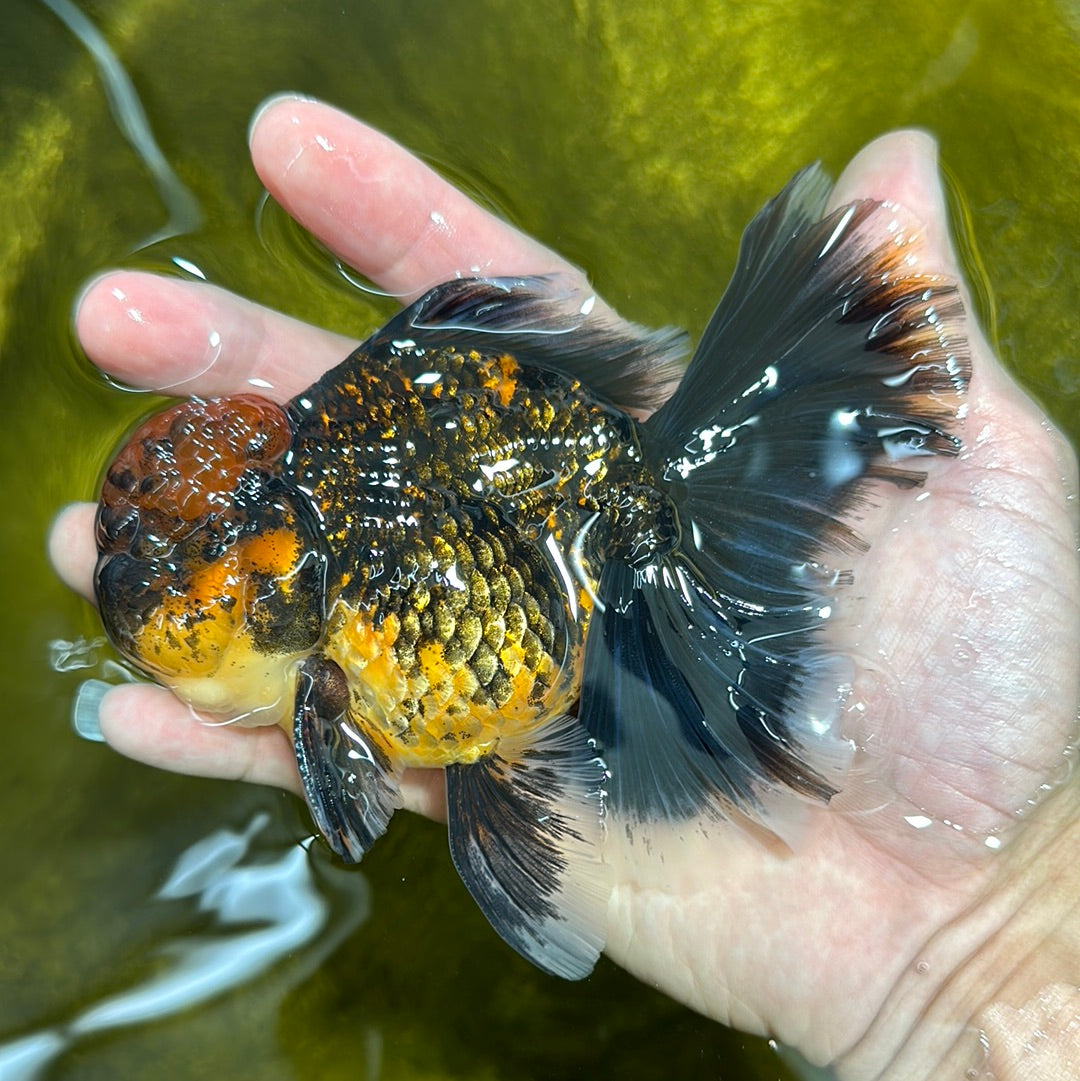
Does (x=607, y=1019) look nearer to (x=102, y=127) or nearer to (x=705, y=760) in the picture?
(x=705, y=760)

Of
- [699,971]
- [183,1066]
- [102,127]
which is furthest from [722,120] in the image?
[183,1066]

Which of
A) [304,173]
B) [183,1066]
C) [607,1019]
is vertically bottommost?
[183,1066]

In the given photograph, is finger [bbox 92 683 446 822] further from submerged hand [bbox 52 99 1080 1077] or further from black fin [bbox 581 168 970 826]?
black fin [bbox 581 168 970 826]

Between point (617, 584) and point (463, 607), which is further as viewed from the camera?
point (617, 584)

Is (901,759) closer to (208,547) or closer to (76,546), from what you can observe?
(208,547)

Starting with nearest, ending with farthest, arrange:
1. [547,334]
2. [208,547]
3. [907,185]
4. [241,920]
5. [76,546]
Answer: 1. [208,547]
2. [547,334]
3. [907,185]
4. [76,546]
5. [241,920]

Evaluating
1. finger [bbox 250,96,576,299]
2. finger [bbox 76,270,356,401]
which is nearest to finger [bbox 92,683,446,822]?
finger [bbox 76,270,356,401]

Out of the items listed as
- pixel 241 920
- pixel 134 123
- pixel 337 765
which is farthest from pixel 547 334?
pixel 241 920
